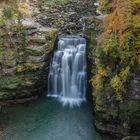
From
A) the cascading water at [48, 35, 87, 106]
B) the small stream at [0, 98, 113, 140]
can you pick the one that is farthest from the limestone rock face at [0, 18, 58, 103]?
the small stream at [0, 98, 113, 140]

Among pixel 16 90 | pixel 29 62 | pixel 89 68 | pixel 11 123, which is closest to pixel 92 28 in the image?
pixel 89 68

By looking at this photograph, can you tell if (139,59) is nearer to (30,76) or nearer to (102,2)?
(102,2)

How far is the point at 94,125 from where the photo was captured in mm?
17750

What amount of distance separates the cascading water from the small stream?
0.76 meters

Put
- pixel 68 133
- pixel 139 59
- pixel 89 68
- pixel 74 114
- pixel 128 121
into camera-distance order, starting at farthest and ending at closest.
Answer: pixel 89 68, pixel 74 114, pixel 68 133, pixel 128 121, pixel 139 59

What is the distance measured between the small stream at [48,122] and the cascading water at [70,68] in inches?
29.9

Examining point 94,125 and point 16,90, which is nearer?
point 94,125

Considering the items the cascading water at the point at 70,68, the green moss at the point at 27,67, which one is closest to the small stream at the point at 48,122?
the cascading water at the point at 70,68

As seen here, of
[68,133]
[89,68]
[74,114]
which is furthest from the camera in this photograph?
[89,68]

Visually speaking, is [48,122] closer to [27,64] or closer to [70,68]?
[27,64]

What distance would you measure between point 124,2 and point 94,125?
5967 mm

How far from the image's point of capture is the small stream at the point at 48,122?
56.3 feet

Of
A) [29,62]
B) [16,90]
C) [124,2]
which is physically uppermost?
[124,2]

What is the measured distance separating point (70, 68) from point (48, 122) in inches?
149
